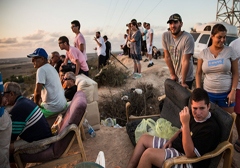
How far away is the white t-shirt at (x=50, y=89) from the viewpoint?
279cm

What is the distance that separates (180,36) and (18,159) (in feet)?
10.8

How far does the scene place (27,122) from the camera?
6.90 ft

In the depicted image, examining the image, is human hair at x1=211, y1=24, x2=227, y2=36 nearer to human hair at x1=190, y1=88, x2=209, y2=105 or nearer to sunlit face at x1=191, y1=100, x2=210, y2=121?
human hair at x1=190, y1=88, x2=209, y2=105

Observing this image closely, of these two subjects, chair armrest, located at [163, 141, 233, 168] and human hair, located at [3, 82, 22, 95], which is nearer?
chair armrest, located at [163, 141, 233, 168]

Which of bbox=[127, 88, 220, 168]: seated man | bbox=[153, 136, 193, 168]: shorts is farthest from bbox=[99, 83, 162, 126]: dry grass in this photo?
bbox=[127, 88, 220, 168]: seated man

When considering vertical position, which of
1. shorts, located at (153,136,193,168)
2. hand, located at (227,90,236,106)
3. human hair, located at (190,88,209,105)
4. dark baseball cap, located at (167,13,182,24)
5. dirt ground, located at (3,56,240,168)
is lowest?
dirt ground, located at (3,56,240,168)

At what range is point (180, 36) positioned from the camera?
2.82m

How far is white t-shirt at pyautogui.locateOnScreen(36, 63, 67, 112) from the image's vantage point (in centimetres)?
279

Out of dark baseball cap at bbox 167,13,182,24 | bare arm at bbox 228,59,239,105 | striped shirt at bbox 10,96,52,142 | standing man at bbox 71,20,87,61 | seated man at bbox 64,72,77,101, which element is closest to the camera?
striped shirt at bbox 10,96,52,142

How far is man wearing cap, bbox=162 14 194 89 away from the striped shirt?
2.44m

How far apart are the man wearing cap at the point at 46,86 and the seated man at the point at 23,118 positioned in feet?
2.10

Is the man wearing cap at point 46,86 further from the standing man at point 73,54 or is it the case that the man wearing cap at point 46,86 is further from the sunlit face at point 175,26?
the sunlit face at point 175,26

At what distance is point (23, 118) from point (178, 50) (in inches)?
111

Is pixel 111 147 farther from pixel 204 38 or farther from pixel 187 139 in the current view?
pixel 204 38
